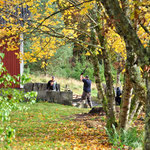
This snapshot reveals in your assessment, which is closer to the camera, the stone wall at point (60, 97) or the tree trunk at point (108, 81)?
the tree trunk at point (108, 81)

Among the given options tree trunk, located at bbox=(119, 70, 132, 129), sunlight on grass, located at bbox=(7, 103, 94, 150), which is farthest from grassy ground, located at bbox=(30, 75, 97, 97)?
tree trunk, located at bbox=(119, 70, 132, 129)

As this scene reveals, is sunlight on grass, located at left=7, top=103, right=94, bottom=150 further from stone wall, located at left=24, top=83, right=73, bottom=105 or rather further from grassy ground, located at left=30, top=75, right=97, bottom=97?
grassy ground, located at left=30, top=75, right=97, bottom=97

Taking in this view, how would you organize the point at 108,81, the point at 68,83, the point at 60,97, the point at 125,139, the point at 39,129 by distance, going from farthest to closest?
1. the point at 68,83
2. the point at 60,97
3. the point at 39,129
4. the point at 108,81
5. the point at 125,139

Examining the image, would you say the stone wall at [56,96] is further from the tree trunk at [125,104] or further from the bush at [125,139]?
the tree trunk at [125,104]

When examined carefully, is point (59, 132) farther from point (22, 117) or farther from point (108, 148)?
point (22, 117)

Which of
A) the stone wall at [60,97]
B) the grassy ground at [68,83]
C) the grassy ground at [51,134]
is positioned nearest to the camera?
the grassy ground at [51,134]

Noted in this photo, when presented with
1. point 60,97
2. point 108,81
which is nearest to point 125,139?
point 108,81

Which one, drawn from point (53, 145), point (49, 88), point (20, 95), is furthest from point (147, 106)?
point (49, 88)

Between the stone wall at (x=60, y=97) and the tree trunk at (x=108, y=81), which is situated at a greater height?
the tree trunk at (x=108, y=81)

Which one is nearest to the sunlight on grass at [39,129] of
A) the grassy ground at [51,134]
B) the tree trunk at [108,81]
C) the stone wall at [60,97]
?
the grassy ground at [51,134]

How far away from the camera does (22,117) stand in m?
9.82

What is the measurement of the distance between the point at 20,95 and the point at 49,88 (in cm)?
1099

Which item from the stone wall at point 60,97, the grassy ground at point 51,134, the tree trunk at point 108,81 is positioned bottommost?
the grassy ground at point 51,134

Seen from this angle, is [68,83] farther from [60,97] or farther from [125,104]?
[125,104]
